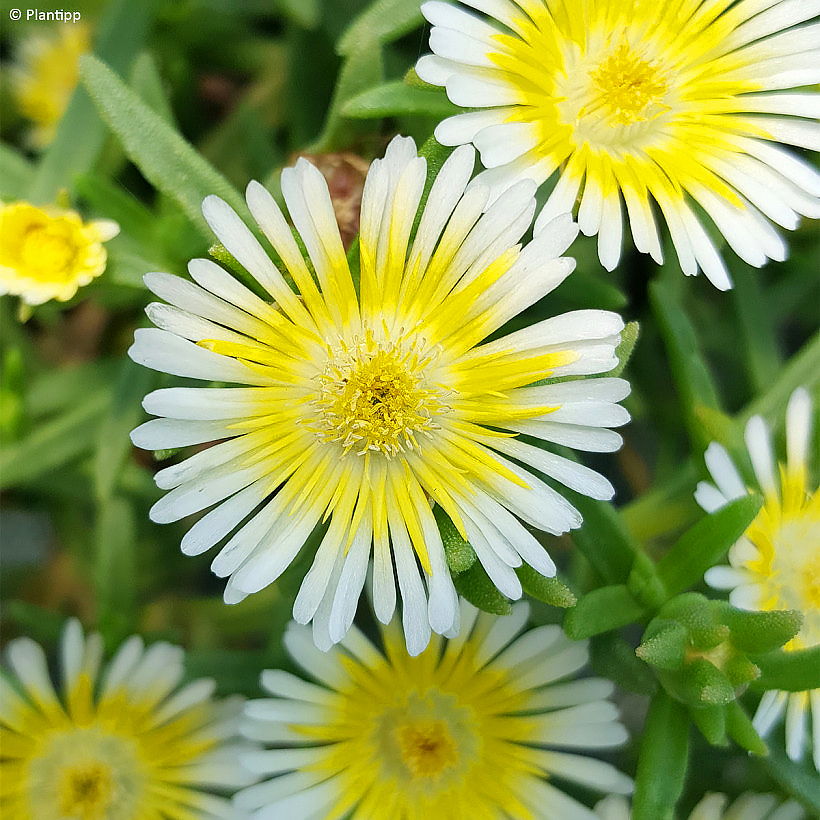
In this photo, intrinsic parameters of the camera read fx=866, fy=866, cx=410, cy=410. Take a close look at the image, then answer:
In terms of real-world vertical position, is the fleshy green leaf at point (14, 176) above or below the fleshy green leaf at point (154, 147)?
above

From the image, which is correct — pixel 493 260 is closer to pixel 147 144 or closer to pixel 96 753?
pixel 147 144

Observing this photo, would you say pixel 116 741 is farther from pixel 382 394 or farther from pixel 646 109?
pixel 646 109

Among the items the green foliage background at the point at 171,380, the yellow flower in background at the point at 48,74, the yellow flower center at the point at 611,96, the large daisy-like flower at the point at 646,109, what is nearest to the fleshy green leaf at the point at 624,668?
the green foliage background at the point at 171,380

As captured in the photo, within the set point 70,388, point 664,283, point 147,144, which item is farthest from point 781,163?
point 70,388

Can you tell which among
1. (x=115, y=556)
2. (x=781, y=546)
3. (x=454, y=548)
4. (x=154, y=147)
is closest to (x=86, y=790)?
(x=115, y=556)

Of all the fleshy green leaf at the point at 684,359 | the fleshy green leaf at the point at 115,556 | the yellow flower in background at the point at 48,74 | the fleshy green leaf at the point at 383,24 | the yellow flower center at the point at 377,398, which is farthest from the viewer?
the yellow flower in background at the point at 48,74

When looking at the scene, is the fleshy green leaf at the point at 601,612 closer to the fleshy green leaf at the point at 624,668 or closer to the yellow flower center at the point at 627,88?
the fleshy green leaf at the point at 624,668
